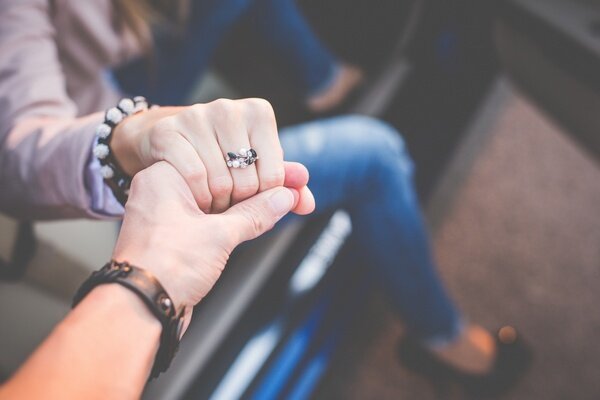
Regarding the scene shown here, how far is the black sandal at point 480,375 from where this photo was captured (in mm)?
920

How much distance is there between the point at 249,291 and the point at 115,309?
1.32 ft

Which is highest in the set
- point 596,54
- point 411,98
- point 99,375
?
point 596,54

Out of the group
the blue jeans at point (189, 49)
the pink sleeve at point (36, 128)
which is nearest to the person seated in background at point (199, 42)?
the blue jeans at point (189, 49)

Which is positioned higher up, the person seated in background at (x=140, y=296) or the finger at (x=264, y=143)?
the finger at (x=264, y=143)

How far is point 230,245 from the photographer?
0.36 m

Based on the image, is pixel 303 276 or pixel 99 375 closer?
pixel 99 375

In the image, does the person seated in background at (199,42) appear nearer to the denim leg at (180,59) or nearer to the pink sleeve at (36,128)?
the denim leg at (180,59)

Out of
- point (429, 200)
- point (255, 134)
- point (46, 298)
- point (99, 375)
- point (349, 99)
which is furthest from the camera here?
point (429, 200)

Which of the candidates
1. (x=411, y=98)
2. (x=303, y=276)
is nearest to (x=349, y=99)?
(x=411, y=98)

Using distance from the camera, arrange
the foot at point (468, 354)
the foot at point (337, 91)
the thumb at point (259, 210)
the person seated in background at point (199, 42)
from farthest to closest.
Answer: the foot at point (337, 91) < the foot at point (468, 354) < the person seated in background at point (199, 42) < the thumb at point (259, 210)

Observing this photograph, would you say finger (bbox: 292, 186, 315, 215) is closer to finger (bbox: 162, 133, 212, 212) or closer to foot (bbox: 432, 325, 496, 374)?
finger (bbox: 162, 133, 212, 212)

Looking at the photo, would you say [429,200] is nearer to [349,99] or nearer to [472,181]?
[472,181]

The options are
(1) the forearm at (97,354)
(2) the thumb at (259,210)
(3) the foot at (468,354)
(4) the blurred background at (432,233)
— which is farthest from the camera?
(3) the foot at (468,354)

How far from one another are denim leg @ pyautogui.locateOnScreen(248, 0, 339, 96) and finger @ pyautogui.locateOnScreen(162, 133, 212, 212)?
66 centimetres
